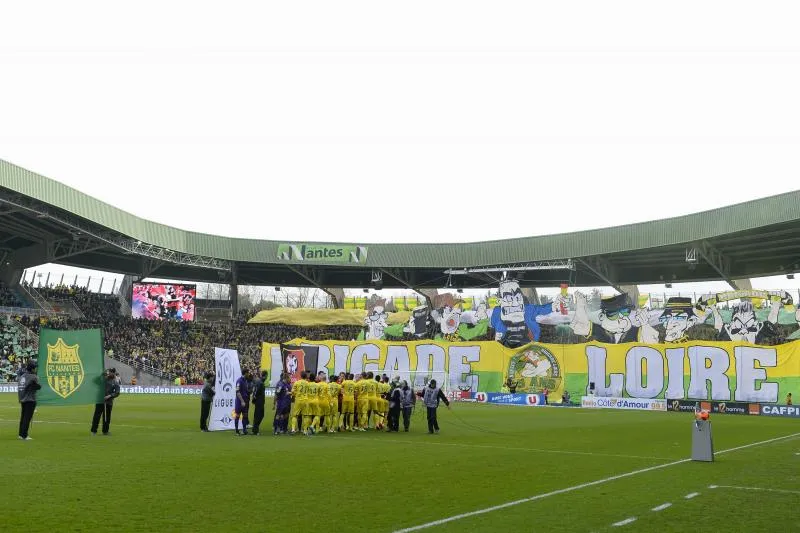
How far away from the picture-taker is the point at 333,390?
2405cm

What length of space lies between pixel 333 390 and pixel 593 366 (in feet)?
90.4

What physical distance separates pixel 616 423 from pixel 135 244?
41946mm

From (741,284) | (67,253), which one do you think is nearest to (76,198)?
(67,253)

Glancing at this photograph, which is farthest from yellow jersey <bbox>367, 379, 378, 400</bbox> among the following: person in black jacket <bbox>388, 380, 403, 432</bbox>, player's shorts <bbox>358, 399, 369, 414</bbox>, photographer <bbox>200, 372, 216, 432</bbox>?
photographer <bbox>200, 372, 216, 432</bbox>

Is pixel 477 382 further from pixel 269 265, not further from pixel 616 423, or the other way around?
pixel 269 265

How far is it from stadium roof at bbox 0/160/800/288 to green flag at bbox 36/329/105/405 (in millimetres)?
27277

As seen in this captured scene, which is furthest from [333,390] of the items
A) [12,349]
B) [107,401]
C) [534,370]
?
[12,349]

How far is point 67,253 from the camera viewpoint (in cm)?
6400

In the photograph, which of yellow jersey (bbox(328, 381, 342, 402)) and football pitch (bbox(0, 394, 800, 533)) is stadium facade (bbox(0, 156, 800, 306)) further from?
football pitch (bbox(0, 394, 800, 533))

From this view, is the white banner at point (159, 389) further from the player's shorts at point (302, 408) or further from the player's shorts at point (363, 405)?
the player's shorts at point (302, 408)

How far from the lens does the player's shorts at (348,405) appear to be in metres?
25.0

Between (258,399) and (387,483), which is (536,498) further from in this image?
(258,399)

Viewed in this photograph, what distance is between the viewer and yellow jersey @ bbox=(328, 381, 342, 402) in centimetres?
2391

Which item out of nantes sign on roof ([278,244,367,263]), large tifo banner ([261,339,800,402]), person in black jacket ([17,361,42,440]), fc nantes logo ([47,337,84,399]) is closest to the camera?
person in black jacket ([17,361,42,440])
